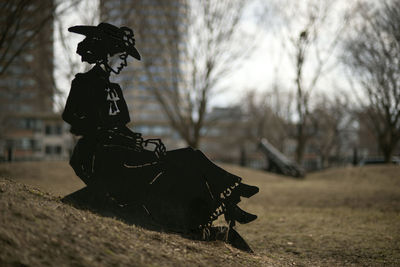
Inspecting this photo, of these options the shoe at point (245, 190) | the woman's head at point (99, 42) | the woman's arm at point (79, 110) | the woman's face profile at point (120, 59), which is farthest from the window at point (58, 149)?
the shoe at point (245, 190)

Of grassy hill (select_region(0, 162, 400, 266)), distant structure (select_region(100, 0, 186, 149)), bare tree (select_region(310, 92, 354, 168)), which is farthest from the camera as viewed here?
bare tree (select_region(310, 92, 354, 168))

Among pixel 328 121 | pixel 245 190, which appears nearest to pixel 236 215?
pixel 245 190

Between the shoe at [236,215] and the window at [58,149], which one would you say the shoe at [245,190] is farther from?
the window at [58,149]

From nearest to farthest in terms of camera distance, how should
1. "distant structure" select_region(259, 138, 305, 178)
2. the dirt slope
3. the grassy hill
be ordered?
1. the dirt slope
2. the grassy hill
3. "distant structure" select_region(259, 138, 305, 178)

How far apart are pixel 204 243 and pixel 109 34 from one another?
3298 millimetres

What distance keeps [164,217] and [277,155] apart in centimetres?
1826

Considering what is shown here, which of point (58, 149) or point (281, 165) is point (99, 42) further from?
point (58, 149)

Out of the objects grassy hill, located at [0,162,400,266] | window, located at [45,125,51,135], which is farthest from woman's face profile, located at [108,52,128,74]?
window, located at [45,125,51,135]

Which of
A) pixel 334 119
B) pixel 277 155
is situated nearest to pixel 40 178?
pixel 277 155

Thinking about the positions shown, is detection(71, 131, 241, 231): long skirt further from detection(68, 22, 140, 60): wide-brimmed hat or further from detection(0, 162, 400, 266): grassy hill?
detection(68, 22, 140, 60): wide-brimmed hat

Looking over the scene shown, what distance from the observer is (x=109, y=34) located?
5223 millimetres

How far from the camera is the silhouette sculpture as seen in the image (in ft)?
15.8

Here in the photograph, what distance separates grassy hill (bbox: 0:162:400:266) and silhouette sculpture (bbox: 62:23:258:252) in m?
0.37

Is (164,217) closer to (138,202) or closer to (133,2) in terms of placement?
(138,202)
